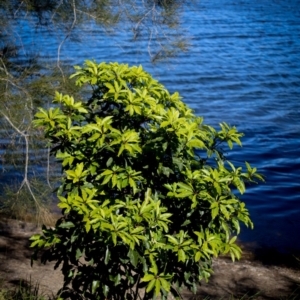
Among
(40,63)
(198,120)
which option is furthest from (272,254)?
(198,120)

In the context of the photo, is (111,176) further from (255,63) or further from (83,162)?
(255,63)

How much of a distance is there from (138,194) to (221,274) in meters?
3.21

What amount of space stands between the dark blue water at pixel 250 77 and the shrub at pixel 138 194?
3.00 metres

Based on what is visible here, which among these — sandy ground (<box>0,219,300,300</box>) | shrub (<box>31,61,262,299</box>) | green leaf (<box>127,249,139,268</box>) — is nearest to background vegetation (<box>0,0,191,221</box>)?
sandy ground (<box>0,219,300,300</box>)

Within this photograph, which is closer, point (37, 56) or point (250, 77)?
point (37, 56)

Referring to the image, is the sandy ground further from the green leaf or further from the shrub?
the green leaf

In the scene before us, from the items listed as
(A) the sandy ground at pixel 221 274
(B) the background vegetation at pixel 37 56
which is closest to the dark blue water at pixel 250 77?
(B) the background vegetation at pixel 37 56

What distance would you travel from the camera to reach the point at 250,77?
16.0 meters

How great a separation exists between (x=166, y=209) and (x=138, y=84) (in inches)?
37.6

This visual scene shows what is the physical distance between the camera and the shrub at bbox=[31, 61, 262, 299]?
144 inches

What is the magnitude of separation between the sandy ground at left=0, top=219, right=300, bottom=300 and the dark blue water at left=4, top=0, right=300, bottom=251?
2.89 feet

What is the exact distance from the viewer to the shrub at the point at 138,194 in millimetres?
3652

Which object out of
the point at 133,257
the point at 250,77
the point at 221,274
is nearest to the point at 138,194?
the point at 133,257

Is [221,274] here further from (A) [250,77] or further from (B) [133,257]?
(A) [250,77]
